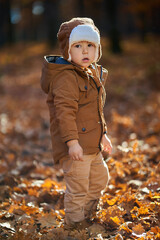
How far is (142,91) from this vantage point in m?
8.52

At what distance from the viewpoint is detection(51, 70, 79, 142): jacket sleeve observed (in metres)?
2.29

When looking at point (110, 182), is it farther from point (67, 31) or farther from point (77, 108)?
point (67, 31)

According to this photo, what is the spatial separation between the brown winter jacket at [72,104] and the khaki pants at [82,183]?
121mm

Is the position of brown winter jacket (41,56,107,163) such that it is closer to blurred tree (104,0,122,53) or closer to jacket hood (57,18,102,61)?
jacket hood (57,18,102,61)

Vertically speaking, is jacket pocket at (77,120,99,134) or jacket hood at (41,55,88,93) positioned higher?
jacket hood at (41,55,88,93)

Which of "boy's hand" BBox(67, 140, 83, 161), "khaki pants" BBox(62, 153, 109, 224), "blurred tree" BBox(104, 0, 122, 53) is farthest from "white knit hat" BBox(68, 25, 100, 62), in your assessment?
"blurred tree" BBox(104, 0, 122, 53)

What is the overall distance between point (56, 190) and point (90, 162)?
30.4 inches

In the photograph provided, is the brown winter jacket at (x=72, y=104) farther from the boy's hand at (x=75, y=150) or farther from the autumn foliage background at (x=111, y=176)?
the autumn foliage background at (x=111, y=176)

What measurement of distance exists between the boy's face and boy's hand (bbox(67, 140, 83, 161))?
0.66 meters

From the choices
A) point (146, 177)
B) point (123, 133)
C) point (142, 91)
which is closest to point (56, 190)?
point (146, 177)

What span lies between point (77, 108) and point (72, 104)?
75mm

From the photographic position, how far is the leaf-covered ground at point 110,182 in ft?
8.17

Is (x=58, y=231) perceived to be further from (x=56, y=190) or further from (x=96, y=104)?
(x=96, y=104)

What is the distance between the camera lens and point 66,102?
2.30m
